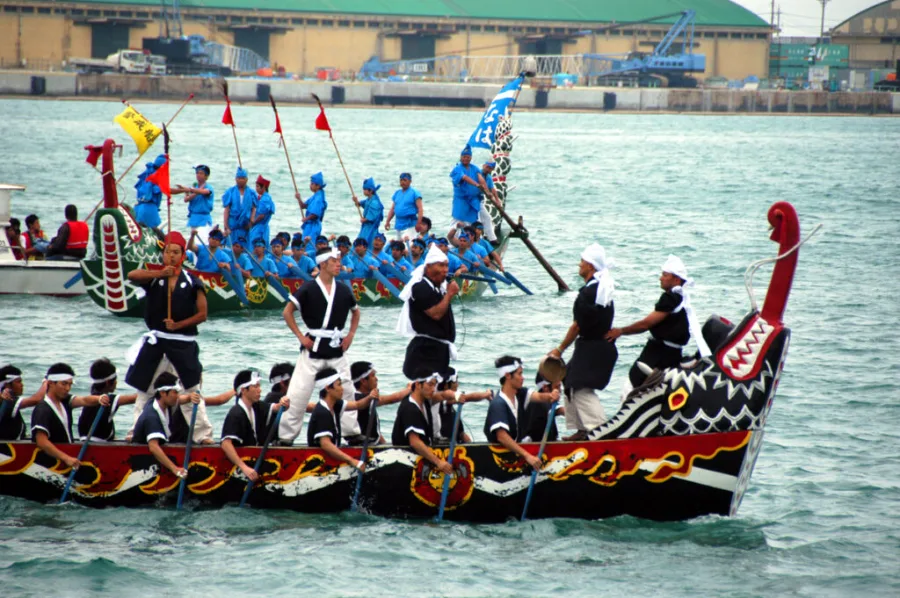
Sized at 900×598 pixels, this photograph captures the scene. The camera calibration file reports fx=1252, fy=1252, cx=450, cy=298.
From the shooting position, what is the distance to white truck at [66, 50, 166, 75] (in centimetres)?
9562

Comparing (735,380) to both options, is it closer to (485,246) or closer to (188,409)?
(188,409)

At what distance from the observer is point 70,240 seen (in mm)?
21234

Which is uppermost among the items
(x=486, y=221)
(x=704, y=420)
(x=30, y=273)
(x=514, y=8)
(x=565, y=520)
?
(x=514, y=8)

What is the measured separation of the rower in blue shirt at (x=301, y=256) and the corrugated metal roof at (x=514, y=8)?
277ft

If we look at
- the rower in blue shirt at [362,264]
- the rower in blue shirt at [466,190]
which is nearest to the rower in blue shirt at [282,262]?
the rower in blue shirt at [362,264]

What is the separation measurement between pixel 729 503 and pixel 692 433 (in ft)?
2.59

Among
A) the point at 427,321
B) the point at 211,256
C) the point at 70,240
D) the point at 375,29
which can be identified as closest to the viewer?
the point at 427,321

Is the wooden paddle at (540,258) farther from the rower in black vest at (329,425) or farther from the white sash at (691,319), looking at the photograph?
the rower in black vest at (329,425)

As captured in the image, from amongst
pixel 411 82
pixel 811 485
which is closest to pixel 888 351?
pixel 811 485

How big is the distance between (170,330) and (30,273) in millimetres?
10954

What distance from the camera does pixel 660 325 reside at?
1074 cm

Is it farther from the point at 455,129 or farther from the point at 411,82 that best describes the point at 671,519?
the point at 411,82

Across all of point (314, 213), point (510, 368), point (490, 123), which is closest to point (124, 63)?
point (490, 123)

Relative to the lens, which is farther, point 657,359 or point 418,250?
point 418,250
